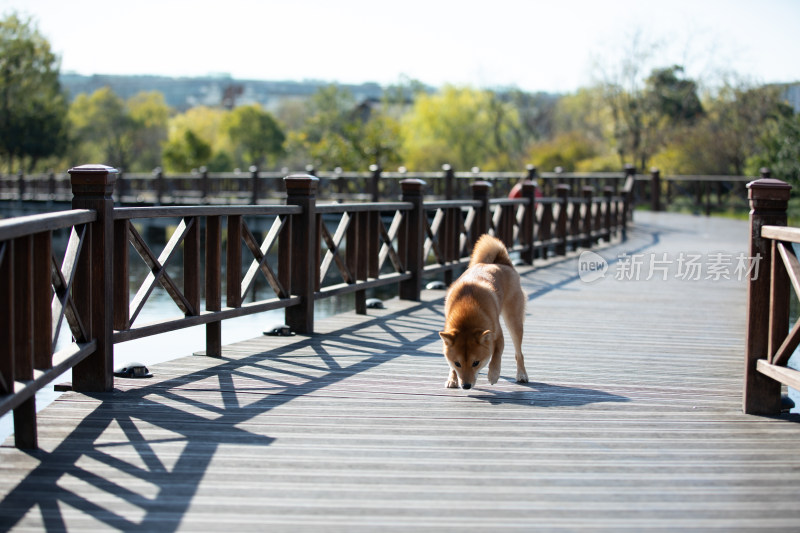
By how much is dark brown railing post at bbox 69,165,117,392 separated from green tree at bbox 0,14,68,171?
54690mm

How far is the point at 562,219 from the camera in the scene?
52.8 feet

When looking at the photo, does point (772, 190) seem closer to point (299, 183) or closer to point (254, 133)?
point (299, 183)

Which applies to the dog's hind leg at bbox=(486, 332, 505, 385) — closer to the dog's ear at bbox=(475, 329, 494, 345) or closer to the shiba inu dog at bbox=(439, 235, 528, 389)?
the shiba inu dog at bbox=(439, 235, 528, 389)

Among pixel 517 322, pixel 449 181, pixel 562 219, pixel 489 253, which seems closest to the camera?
pixel 517 322

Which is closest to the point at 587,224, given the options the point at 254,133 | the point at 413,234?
the point at 413,234

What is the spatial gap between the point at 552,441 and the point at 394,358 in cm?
224

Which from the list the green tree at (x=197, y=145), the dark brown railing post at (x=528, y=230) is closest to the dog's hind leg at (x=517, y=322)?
the dark brown railing post at (x=528, y=230)

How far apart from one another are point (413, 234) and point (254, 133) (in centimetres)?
7054

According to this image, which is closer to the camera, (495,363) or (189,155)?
(495,363)

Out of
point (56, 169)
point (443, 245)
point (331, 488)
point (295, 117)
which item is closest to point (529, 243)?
point (443, 245)

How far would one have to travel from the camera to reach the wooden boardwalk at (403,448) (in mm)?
3158

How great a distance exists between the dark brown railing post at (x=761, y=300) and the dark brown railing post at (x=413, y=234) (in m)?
4.90

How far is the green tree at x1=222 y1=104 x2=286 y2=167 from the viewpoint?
7788 cm

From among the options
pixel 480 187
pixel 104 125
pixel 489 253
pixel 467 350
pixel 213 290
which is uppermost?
pixel 104 125
